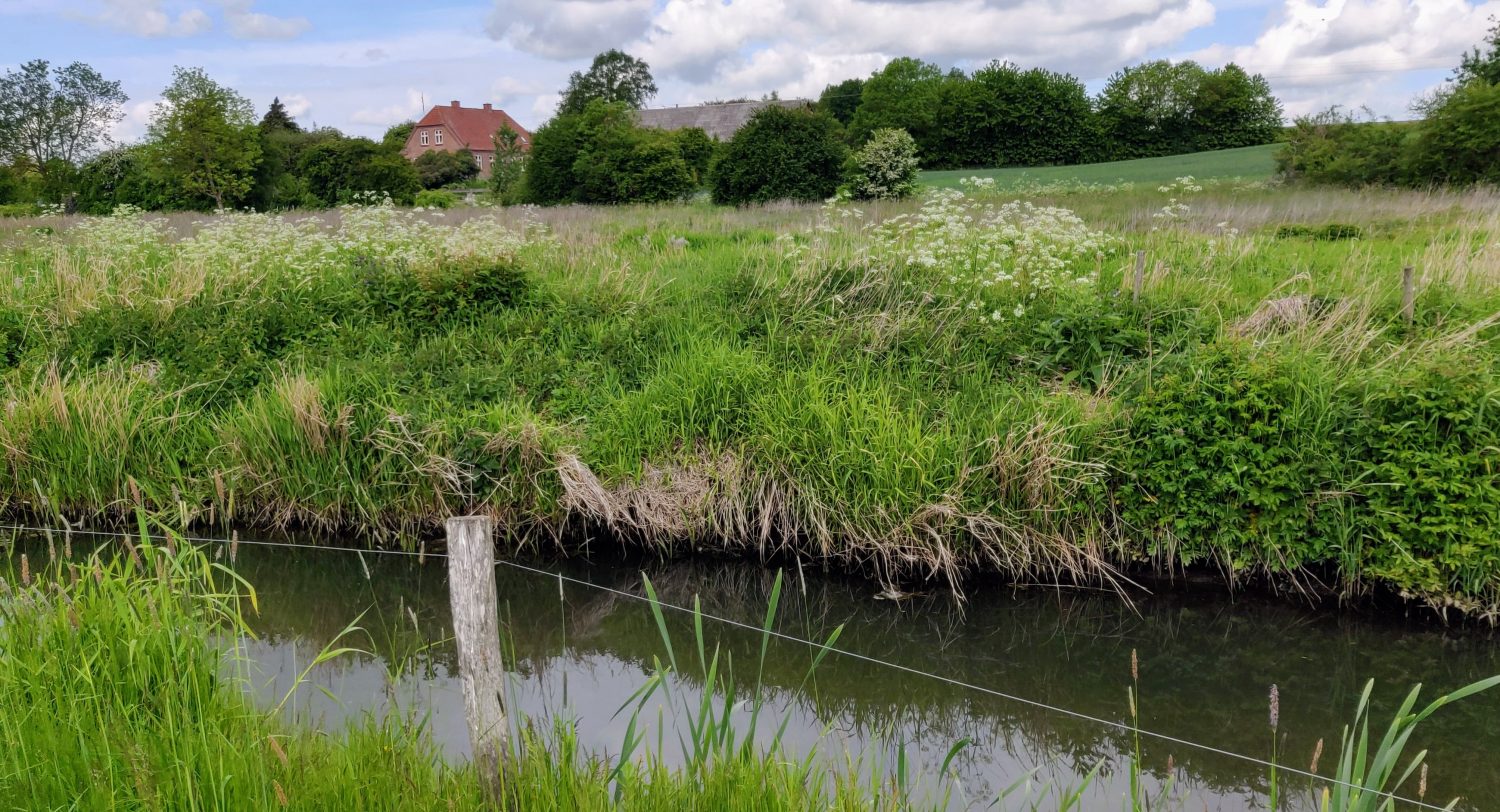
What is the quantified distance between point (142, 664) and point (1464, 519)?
6.15 meters

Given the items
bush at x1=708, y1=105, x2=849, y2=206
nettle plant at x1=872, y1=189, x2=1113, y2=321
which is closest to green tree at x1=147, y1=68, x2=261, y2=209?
bush at x1=708, y1=105, x2=849, y2=206

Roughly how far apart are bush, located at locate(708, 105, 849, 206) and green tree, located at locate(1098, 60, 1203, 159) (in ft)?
89.2

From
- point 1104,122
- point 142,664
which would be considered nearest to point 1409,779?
point 142,664

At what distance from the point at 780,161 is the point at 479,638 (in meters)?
15.7

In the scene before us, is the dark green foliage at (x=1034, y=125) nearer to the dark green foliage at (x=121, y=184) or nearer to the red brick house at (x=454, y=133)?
the dark green foliage at (x=121, y=184)

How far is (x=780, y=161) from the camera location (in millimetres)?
17734

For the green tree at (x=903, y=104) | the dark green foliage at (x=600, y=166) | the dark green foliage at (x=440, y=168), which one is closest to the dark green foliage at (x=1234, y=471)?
the dark green foliage at (x=600, y=166)

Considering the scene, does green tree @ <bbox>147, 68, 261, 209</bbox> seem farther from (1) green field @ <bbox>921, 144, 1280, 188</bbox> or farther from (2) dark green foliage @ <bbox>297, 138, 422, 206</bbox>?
(1) green field @ <bbox>921, 144, 1280, 188</bbox>

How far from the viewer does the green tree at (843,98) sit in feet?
206

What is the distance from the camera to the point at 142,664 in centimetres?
330

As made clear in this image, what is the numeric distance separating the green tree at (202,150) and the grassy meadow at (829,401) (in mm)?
23157

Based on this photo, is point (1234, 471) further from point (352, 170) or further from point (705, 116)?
point (705, 116)

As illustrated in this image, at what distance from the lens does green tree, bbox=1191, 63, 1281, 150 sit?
138 feet

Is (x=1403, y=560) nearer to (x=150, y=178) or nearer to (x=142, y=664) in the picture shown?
(x=142, y=664)
